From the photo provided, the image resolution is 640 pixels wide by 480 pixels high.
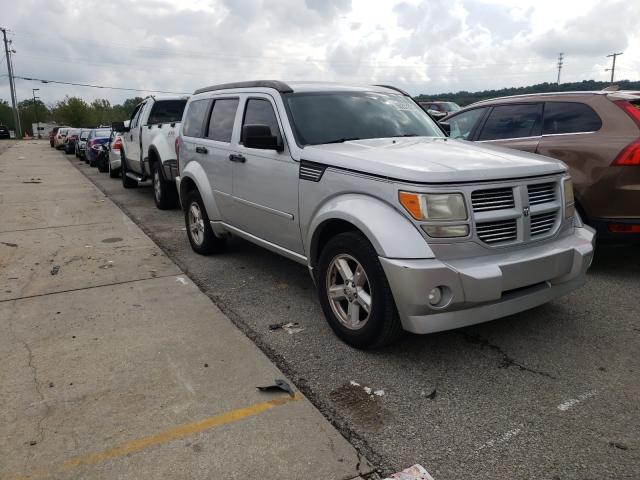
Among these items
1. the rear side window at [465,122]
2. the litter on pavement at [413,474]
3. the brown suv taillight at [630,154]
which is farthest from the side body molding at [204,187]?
the brown suv taillight at [630,154]

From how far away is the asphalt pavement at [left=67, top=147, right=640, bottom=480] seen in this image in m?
2.58

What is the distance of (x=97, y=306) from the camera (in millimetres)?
4668

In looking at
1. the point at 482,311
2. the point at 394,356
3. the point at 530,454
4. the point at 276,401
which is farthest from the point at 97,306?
the point at 530,454

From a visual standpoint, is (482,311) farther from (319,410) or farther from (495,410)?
(319,410)

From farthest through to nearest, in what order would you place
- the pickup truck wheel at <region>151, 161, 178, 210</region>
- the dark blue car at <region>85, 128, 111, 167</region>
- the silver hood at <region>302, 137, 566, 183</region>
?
the dark blue car at <region>85, 128, 111, 167</region>
the pickup truck wheel at <region>151, 161, 178, 210</region>
the silver hood at <region>302, 137, 566, 183</region>

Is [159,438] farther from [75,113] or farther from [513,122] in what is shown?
[75,113]

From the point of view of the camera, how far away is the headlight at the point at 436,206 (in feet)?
10.4

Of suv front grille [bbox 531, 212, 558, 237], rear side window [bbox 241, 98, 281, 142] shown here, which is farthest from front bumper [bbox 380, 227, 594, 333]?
rear side window [bbox 241, 98, 281, 142]

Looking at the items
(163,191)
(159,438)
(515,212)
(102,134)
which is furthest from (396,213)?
(102,134)

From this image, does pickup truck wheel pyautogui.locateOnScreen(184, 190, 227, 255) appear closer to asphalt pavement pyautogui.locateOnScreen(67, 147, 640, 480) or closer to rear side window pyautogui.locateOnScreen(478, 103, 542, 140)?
asphalt pavement pyautogui.locateOnScreen(67, 147, 640, 480)

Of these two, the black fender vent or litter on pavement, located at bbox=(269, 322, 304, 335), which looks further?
litter on pavement, located at bbox=(269, 322, 304, 335)

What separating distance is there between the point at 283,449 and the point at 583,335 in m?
2.53

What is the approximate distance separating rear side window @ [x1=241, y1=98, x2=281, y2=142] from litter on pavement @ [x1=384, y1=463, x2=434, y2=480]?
2776 millimetres

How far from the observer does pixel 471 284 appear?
3.12m
